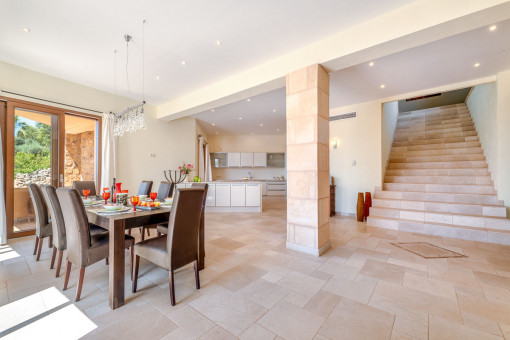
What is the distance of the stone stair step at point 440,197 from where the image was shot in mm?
4184

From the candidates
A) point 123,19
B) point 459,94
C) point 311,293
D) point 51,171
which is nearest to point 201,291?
point 311,293

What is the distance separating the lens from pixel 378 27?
2.57 m

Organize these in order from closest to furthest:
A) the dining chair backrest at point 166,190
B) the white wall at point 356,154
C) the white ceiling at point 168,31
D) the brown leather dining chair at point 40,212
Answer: the white ceiling at point 168,31
the brown leather dining chair at point 40,212
the dining chair backrest at point 166,190
the white wall at point 356,154

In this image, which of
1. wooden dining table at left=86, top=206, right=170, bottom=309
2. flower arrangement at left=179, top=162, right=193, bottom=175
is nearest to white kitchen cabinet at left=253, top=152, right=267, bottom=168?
flower arrangement at left=179, top=162, right=193, bottom=175

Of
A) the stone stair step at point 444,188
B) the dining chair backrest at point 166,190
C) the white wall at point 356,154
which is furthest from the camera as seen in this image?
the white wall at point 356,154

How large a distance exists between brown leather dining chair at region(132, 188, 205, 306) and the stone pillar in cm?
A: 161

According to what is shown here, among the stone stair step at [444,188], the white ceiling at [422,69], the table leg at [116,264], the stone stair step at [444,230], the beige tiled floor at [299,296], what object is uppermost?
the white ceiling at [422,69]

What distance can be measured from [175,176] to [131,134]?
1548 mm

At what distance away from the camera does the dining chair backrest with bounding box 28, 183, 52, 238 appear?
2.68 meters

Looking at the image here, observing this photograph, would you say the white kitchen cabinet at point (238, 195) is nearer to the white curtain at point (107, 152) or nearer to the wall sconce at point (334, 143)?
the wall sconce at point (334, 143)

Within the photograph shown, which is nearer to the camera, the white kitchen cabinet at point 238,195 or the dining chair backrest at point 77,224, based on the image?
the dining chair backrest at point 77,224

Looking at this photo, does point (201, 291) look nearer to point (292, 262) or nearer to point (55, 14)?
point (292, 262)

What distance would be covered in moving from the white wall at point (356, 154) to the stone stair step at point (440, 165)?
1.10m

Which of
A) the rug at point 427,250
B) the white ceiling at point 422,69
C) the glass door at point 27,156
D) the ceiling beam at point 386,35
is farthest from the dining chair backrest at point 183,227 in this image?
the glass door at point 27,156
